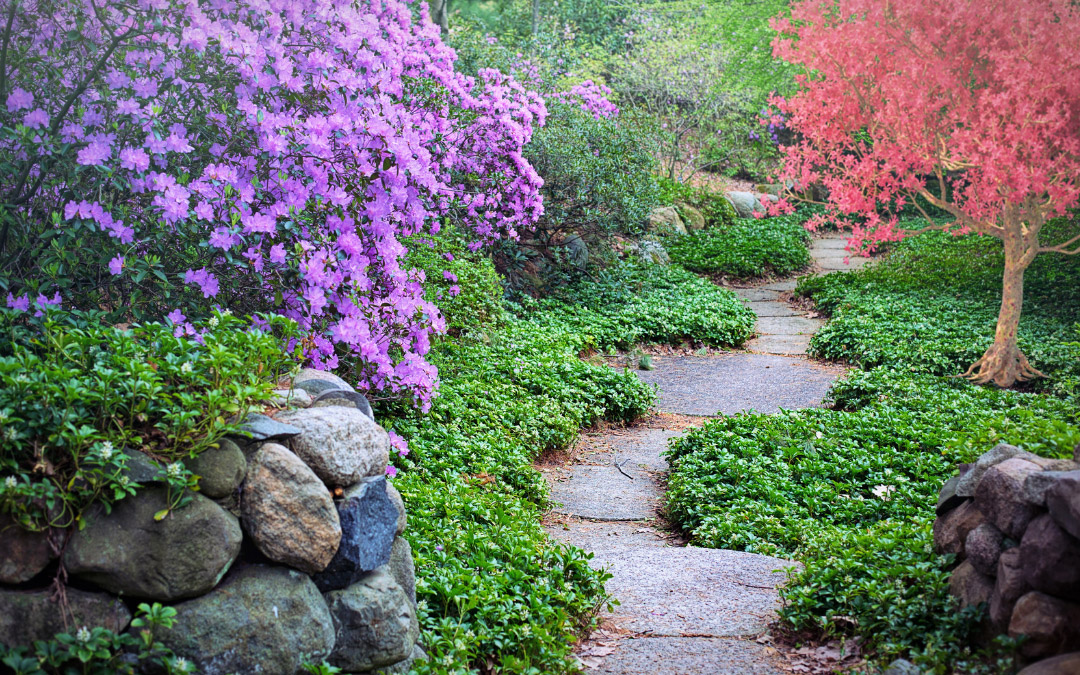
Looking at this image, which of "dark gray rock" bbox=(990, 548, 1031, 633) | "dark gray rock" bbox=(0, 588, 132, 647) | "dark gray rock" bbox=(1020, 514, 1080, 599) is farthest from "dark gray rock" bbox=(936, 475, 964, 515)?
"dark gray rock" bbox=(0, 588, 132, 647)

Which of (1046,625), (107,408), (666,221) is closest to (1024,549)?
(1046,625)

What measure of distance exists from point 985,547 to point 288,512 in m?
2.26

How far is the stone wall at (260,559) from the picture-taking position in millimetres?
1984

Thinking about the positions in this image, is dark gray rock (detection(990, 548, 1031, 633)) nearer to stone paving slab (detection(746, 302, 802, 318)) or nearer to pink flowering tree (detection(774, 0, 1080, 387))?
pink flowering tree (detection(774, 0, 1080, 387))

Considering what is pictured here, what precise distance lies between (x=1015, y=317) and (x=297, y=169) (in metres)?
6.51

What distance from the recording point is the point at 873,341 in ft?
28.0

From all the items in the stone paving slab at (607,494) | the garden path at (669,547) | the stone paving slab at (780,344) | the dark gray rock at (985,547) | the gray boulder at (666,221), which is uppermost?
the gray boulder at (666,221)

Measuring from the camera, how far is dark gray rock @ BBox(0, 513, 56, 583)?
192 cm

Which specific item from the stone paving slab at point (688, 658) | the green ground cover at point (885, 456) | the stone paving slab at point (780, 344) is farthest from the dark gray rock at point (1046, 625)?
the stone paving slab at point (780, 344)

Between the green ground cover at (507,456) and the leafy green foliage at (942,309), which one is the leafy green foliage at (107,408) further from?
the leafy green foliage at (942,309)

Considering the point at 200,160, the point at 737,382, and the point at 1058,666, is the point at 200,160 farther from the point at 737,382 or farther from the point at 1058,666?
the point at 737,382

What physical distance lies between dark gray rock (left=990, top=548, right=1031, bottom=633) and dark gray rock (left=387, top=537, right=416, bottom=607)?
6.20 ft

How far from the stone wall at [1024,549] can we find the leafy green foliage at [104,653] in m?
2.33

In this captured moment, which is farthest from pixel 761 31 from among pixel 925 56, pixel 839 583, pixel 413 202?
pixel 839 583
